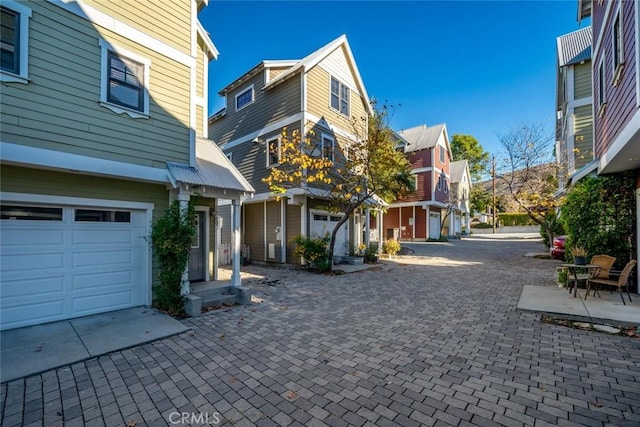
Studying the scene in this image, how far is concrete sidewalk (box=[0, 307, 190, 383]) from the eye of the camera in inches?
155

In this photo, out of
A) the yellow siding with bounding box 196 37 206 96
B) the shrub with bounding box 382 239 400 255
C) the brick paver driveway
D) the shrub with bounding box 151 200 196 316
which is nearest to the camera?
the brick paver driveway

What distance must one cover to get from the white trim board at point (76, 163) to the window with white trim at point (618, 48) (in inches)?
400

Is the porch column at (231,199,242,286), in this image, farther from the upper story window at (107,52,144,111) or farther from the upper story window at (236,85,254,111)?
the upper story window at (236,85,254,111)

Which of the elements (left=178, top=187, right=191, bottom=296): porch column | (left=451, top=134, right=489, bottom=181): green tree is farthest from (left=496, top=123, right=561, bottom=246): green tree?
(left=451, top=134, right=489, bottom=181): green tree

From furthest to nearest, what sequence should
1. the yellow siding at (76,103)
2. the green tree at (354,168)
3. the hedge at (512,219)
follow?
1. the hedge at (512,219)
2. the green tree at (354,168)
3. the yellow siding at (76,103)

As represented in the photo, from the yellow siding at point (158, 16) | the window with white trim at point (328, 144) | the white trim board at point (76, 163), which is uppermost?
the yellow siding at point (158, 16)

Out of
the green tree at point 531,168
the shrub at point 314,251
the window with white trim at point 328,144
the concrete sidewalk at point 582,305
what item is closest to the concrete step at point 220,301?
the shrub at point 314,251

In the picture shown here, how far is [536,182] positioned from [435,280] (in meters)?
8.99

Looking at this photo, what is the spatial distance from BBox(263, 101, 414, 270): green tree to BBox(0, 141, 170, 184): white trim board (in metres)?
5.15

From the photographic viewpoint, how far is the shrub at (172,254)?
6117mm

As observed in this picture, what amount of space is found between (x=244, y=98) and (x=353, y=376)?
15228 mm

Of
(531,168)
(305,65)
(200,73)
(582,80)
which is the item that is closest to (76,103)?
(200,73)

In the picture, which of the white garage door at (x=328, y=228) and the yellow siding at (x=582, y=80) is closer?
the yellow siding at (x=582, y=80)

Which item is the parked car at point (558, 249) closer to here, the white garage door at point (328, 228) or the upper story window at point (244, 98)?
the white garage door at point (328, 228)
